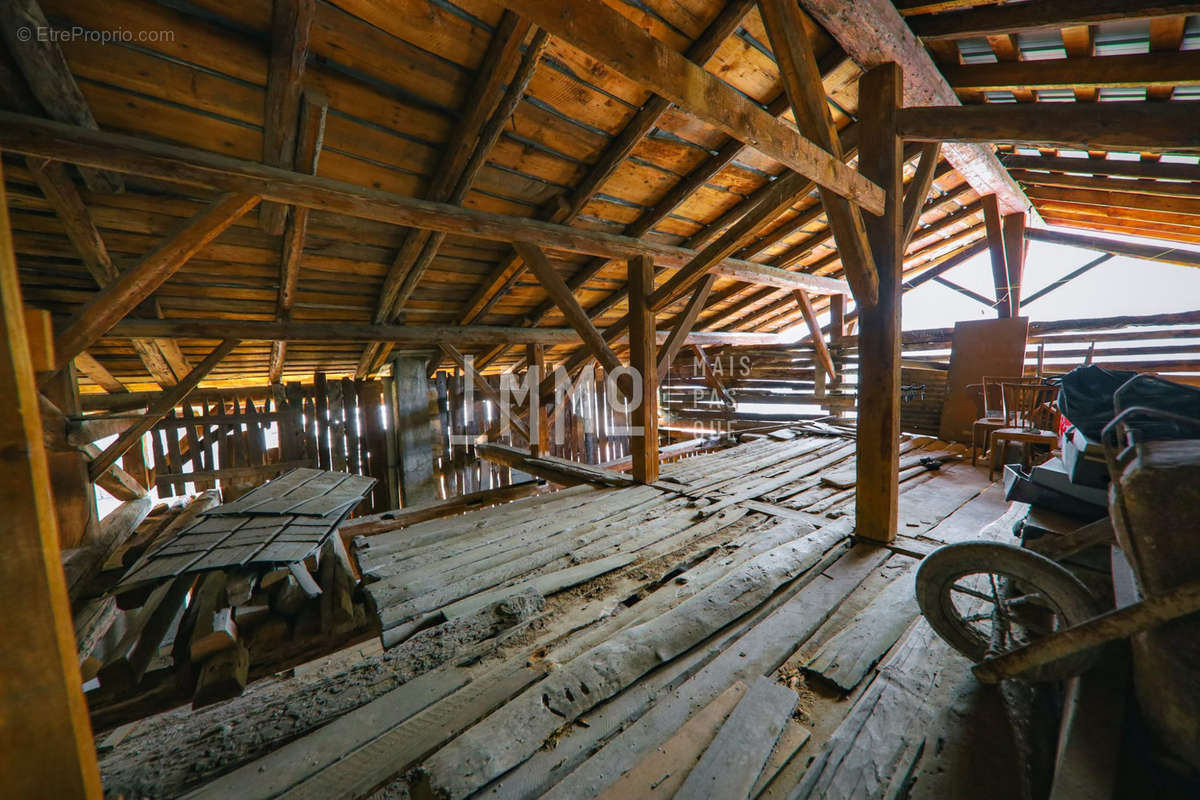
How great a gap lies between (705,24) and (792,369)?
352 inches

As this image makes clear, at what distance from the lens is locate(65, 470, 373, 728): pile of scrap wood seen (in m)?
1.88

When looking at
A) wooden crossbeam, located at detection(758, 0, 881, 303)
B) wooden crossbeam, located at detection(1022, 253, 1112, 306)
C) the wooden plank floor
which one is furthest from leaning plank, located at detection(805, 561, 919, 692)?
wooden crossbeam, located at detection(1022, 253, 1112, 306)

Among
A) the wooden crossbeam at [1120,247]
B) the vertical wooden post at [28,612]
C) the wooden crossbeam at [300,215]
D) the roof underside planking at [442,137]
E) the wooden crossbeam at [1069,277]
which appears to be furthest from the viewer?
the wooden crossbeam at [1069,277]

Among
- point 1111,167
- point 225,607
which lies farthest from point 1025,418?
point 225,607

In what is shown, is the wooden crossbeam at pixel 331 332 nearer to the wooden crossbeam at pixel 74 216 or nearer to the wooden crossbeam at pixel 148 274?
the wooden crossbeam at pixel 74 216

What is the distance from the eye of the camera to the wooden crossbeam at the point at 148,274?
2.89m

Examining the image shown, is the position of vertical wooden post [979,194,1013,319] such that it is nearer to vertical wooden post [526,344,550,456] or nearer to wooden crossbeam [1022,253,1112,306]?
wooden crossbeam [1022,253,1112,306]

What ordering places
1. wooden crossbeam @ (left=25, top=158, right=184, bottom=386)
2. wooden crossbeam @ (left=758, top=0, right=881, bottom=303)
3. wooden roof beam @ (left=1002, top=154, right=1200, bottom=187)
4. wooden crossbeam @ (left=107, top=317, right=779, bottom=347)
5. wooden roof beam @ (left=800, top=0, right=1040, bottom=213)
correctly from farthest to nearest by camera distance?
wooden crossbeam @ (left=107, top=317, right=779, bottom=347)
wooden roof beam @ (left=1002, top=154, right=1200, bottom=187)
wooden crossbeam @ (left=25, top=158, right=184, bottom=386)
wooden roof beam @ (left=800, top=0, right=1040, bottom=213)
wooden crossbeam @ (left=758, top=0, right=881, bottom=303)

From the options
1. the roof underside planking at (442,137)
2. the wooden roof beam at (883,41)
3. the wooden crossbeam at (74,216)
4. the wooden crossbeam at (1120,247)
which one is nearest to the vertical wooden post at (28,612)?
the roof underside planking at (442,137)

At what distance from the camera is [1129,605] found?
48.8 inches

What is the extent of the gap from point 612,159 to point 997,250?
20.4 feet

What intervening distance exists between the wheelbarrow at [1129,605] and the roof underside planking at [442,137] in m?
2.56

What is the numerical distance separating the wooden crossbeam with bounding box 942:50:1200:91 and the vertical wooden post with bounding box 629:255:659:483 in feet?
9.36

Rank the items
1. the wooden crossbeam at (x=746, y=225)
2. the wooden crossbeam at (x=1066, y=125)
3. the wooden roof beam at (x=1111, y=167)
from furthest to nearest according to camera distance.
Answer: the wooden roof beam at (x=1111, y=167) < the wooden crossbeam at (x=746, y=225) < the wooden crossbeam at (x=1066, y=125)
